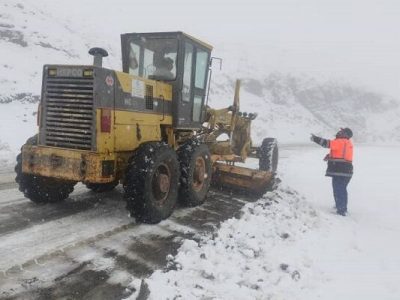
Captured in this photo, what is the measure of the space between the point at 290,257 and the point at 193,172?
8.58 ft

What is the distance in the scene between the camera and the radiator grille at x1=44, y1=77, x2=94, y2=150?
19.1 ft

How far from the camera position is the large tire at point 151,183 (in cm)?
591

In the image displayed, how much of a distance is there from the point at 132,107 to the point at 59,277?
9.08 feet

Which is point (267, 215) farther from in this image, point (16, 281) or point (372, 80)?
point (372, 80)

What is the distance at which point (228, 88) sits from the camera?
3628 centimetres

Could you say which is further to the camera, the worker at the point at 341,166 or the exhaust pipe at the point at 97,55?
the worker at the point at 341,166

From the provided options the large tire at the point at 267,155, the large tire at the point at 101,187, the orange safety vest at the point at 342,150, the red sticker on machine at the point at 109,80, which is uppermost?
the red sticker on machine at the point at 109,80

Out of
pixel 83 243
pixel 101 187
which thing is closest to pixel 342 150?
pixel 101 187

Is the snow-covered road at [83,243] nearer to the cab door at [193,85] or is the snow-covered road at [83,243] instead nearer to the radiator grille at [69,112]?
the radiator grille at [69,112]

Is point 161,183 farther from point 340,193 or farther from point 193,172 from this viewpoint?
point 340,193

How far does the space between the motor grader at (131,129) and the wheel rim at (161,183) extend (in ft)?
0.05

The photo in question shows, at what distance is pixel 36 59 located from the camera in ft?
69.1

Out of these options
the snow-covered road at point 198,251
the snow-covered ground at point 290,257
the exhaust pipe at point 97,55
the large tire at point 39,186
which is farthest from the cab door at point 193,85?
the large tire at point 39,186

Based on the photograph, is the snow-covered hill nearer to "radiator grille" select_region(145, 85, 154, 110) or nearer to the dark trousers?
"radiator grille" select_region(145, 85, 154, 110)
